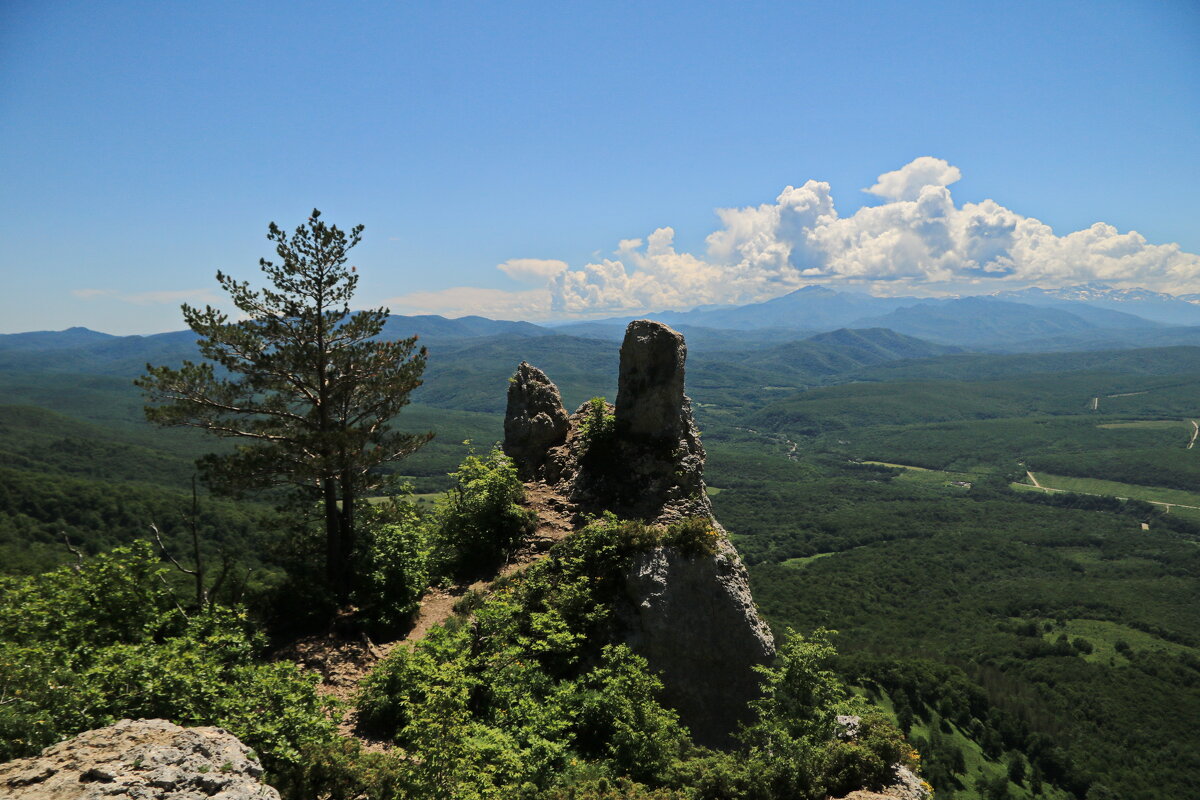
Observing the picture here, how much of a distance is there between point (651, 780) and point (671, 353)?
13.0 meters

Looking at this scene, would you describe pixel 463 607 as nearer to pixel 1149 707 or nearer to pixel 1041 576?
pixel 1149 707

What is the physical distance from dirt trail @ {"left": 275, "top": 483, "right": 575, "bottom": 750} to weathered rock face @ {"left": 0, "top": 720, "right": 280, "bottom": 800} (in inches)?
163

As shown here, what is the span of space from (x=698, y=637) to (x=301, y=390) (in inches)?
541

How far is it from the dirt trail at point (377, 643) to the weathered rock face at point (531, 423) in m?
2.48

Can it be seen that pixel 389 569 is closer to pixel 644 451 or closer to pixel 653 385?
pixel 644 451

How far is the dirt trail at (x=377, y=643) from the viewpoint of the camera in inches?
552

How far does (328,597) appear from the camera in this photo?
53.2 feet

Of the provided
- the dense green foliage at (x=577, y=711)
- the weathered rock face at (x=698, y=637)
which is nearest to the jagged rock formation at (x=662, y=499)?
the weathered rock face at (x=698, y=637)

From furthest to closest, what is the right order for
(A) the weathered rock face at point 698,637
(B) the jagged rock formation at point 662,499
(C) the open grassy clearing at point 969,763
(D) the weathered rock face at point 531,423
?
(C) the open grassy clearing at point 969,763, (D) the weathered rock face at point 531,423, (B) the jagged rock formation at point 662,499, (A) the weathered rock face at point 698,637

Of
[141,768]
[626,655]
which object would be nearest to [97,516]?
[626,655]

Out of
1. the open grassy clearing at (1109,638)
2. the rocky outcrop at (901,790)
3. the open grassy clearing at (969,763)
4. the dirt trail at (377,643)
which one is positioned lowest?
the open grassy clearing at (1109,638)

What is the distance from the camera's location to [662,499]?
19.1 metres

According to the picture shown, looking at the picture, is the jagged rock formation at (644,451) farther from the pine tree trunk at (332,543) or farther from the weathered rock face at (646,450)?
the pine tree trunk at (332,543)

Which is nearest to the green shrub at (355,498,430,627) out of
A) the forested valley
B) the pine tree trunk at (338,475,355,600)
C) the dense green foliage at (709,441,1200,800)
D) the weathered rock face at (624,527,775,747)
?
the forested valley
